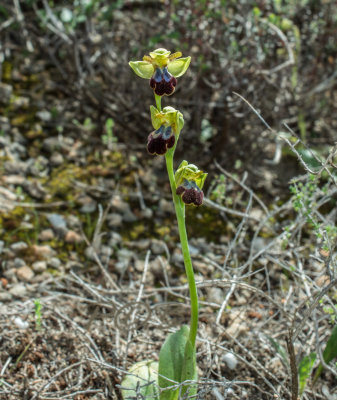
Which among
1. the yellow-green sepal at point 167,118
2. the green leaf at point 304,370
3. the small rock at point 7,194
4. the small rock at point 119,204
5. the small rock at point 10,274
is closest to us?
the yellow-green sepal at point 167,118

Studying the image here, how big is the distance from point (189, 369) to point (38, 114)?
6.96 ft

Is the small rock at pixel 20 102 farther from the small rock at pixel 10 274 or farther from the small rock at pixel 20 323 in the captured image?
the small rock at pixel 20 323

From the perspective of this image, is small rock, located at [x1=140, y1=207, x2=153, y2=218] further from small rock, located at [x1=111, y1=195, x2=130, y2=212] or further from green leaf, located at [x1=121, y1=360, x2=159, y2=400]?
green leaf, located at [x1=121, y1=360, x2=159, y2=400]

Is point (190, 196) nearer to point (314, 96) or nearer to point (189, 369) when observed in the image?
point (189, 369)

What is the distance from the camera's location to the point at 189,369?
1611mm

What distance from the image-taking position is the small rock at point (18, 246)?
8.09 feet

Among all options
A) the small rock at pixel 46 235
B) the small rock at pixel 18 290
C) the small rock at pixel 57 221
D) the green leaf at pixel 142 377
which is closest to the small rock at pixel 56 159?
the small rock at pixel 57 221

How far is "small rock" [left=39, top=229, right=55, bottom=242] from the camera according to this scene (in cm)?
257

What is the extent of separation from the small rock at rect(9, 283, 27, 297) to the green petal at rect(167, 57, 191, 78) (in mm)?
1215

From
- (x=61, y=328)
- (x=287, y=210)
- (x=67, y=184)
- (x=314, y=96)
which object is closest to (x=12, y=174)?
(x=67, y=184)

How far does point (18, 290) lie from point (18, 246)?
10.7 inches

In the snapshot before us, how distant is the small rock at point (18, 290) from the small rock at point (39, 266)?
12 centimetres

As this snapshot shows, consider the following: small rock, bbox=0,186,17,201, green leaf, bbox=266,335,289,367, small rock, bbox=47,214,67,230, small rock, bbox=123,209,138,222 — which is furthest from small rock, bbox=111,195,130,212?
green leaf, bbox=266,335,289,367

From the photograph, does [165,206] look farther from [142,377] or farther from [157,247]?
[142,377]
